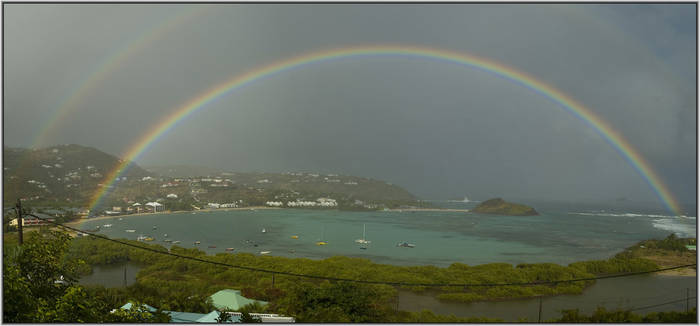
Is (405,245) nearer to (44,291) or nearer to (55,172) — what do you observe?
(44,291)

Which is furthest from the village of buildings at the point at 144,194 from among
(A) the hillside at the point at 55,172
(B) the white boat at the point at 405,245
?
(B) the white boat at the point at 405,245

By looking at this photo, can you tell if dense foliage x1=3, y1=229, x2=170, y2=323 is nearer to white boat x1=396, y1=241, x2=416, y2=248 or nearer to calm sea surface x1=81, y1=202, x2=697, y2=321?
calm sea surface x1=81, y1=202, x2=697, y2=321

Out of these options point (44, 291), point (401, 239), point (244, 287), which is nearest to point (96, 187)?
point (401, 239)

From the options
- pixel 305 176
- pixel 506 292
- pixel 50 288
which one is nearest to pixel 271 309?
pixel 50 288

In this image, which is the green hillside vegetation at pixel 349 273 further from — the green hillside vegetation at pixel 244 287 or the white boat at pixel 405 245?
the white boat at pixel 405 245

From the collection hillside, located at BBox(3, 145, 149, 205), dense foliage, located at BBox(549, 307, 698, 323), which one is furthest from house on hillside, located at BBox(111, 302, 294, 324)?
hillside, located at BBox(3, 145, 149, 205)

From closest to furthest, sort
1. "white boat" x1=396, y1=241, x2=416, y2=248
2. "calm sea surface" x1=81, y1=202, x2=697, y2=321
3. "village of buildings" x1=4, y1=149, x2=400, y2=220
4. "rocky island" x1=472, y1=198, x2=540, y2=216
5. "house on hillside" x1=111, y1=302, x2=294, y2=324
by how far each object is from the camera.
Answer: "house on hillside" x1=111, y1=302, x2=294, y2=324, "calm sea surface" x1=81, y1=202, x2=697, y2=321, "white boat" x1=396, y1=241, x2=416, y2=248, "village of buildings" x1=4, y1=149, x2=400, y2=220, "rocky island" x1=472, y1=198, x2=540, y2=216
